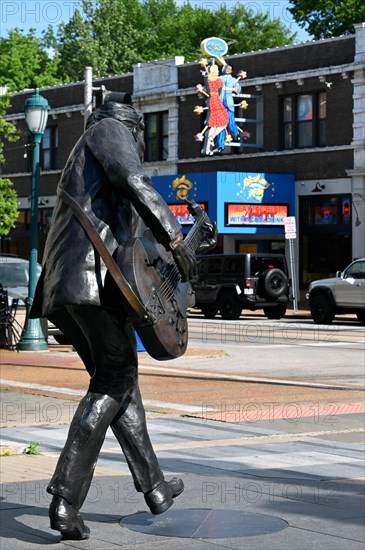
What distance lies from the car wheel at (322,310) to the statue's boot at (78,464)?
26.8 m

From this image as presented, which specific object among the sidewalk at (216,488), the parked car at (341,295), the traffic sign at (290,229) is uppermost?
the traffic sign at (290,229)

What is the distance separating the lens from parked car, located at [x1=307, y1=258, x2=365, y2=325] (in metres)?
32.2

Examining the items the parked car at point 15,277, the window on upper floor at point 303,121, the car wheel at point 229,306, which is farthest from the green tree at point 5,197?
the parked car at point 15,277

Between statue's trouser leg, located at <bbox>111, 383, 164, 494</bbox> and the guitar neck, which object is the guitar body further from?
statue's trouser leg, located at <bbox>111, 383, 164, 494</bbox>

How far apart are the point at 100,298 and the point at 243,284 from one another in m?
28.4

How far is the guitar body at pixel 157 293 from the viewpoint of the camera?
609cm

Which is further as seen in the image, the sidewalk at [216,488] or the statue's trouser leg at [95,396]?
the sidewalk at [216,488]

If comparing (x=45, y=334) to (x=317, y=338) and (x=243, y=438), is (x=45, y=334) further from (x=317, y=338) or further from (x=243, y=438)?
(x=243, y=438)

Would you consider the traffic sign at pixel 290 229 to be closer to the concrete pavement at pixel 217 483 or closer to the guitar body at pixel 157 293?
the concrete pavement at pixel 217 483

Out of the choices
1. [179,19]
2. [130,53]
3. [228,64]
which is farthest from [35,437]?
[179,19]

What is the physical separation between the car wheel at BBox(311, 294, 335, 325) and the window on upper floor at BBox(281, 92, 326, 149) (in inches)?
414

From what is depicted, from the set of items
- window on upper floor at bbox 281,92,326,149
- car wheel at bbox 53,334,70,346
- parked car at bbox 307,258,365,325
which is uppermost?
window on upper floor at bbox 281,92,326,149

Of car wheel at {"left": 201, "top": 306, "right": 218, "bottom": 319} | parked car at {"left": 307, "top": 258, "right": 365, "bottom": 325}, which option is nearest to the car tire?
parked car at {"left": 307, "top": 258, "right": 365, "bottom": 325}

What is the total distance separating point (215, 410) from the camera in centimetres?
1275
